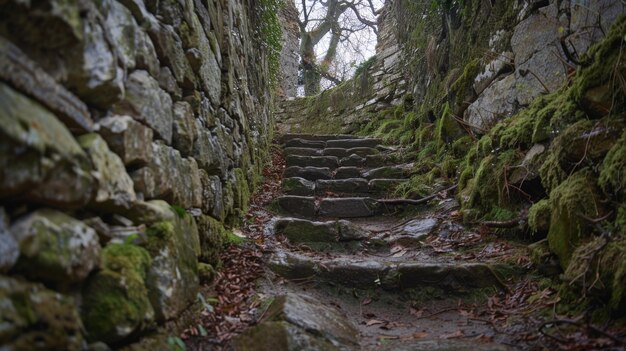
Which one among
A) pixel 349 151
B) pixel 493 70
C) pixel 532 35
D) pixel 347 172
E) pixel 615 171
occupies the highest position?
pixel 532 35

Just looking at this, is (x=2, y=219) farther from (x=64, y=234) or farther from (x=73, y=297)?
(x=73, y=297)

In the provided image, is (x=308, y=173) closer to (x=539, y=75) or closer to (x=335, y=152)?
(x=335, y=152)

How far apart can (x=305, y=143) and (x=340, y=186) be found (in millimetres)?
2151

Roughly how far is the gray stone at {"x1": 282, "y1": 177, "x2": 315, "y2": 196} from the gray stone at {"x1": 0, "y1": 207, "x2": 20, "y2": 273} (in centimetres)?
429

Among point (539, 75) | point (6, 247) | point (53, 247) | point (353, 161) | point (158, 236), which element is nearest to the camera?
point (6, 247)

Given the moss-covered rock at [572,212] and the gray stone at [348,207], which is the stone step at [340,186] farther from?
the moss-covered rock at [572,212]

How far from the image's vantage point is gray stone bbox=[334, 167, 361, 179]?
230 inches

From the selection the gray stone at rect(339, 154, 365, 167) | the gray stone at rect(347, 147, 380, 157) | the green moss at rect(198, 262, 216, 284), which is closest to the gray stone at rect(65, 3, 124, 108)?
the green moss at rect(198, 262, 216, 284)

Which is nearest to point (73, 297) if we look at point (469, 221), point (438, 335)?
point (438, 335)

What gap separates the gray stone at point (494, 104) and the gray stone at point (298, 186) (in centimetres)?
215

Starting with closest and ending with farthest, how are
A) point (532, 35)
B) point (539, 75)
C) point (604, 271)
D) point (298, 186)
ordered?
point (604, 271)
point (539, 75)
point (532, 35)
point (298, 186)

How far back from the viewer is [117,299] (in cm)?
136

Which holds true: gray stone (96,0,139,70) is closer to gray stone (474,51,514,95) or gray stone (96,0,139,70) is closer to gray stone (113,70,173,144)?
gray stone (113,70,173,144)

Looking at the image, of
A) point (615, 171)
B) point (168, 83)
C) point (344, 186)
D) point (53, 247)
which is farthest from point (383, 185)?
point (53, 247)
